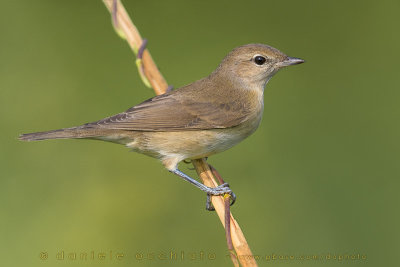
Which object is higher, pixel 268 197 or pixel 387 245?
pixel 268 197

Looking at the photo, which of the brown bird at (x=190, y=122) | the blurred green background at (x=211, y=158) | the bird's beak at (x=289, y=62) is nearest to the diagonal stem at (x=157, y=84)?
the brown bird at (x=190, y=122)

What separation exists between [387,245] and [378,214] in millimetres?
252

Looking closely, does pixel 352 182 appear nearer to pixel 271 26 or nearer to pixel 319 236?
pixel 319 236

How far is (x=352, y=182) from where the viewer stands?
4.31 meters

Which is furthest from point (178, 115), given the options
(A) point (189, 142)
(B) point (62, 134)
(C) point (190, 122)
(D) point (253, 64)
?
(B) point (62, 134)

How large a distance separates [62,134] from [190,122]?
928mm

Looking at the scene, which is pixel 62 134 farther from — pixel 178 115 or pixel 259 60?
pixel 259 60

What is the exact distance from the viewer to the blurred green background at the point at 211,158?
13.2 feet

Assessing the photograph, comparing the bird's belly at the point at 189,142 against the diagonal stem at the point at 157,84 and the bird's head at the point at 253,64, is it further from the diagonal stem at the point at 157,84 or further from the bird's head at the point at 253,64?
the bird's head at the point at 253,64

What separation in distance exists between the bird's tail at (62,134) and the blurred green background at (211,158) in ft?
2.17

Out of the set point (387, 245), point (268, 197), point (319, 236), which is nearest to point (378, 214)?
point (387, 245)

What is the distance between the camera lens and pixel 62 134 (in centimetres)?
339

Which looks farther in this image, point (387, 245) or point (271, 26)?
point (271, 26)

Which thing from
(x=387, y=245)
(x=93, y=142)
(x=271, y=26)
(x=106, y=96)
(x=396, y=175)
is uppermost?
(x=271, y=26)
